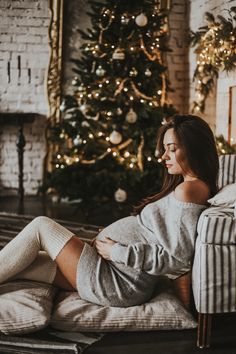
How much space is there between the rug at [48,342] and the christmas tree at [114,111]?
2.42 metres

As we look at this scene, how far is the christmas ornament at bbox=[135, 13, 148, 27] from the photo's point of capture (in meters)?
4.66

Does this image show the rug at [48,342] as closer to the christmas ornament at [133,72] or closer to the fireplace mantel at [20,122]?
the christmas ornament at [133,72]

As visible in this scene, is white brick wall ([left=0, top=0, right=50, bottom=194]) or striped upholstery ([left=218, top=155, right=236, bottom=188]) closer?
striped upholstery ([left=218, top=155, right=236, bottom=188])

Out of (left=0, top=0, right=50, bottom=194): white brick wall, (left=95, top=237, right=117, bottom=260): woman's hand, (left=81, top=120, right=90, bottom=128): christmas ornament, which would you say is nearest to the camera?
(left=95, top=237, right=117, bottom=260): woman's hand

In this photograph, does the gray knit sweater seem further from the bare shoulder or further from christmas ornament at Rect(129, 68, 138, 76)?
christmas ornament at Rect(129, 68, 138, 76)

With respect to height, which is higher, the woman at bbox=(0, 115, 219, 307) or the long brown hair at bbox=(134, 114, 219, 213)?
the long brown hair at bbox=(134, 114, 219, 213)

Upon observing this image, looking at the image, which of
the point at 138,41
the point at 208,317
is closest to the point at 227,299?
the point at 208,317

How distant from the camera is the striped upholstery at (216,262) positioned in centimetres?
221

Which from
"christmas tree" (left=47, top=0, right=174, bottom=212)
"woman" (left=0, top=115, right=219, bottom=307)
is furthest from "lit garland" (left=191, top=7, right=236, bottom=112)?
"woman" (left=0, top=115, right=219, bottom=307)

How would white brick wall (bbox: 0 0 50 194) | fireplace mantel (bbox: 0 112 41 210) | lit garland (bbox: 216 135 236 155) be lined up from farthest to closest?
white brick wall (bbox: 0 0 50 194) < fireplace mantel (bbox: 0 112 41 210) < lit garland (bbox: 216 135 236 155)

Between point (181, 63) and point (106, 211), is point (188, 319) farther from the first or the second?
point (181, 63)

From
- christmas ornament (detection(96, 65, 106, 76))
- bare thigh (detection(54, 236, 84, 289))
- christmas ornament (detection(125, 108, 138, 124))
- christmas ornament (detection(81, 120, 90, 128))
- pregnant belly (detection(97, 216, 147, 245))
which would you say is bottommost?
bare thigh (detection(54, 236, 84, 289))

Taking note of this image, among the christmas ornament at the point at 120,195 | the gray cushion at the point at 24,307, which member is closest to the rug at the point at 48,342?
the gray cushion at the point at 24,307

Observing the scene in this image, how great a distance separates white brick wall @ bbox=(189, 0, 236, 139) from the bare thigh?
2.83 m
